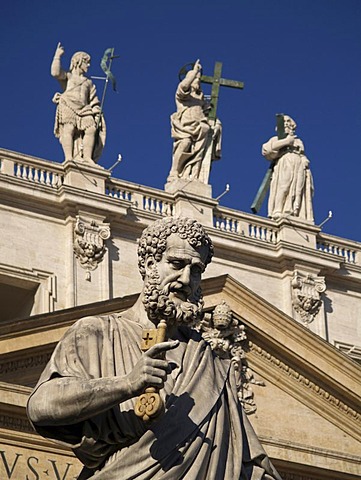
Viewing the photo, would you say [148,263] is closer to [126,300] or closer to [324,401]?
[126,300]

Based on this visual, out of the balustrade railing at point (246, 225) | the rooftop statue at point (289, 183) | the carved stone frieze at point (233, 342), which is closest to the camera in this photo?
the carved stone frieze at point (233, 342)

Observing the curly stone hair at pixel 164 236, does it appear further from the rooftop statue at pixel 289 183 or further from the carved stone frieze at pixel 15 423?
the rooftop statue at pixel 289 183

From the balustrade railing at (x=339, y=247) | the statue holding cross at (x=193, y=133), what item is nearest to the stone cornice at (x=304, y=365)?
the statue holding cross at (x=193, y=133)

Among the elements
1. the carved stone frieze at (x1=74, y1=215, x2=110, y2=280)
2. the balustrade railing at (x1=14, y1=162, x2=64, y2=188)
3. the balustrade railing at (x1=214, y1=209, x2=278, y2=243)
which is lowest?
the carved stone frieze at (x1=74, y1=215, x2=110, y2=280)

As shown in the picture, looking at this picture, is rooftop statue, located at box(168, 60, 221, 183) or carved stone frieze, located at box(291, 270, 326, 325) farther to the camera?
carved stone frieze, located at box(291, 270, 326, 325)

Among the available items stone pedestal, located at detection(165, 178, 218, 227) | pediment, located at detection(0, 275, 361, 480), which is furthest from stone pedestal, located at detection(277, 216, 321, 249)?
pediment, located at detection(0, 275, 361, 480)

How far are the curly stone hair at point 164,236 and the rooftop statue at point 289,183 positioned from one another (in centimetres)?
2952

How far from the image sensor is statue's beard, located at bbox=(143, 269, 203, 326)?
759cm

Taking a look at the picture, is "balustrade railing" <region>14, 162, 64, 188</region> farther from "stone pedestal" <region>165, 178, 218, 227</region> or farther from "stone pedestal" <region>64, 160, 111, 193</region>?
"stone pedestal" <region>165, 178, 218, 227</region>

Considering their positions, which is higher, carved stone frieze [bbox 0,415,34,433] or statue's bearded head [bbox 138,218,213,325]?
carved stone frieze [bbox 0,415,34,433]

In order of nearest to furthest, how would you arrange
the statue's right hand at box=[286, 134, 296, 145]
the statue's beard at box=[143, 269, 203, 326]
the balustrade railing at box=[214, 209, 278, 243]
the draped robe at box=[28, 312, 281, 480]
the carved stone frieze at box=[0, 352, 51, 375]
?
1. the draped robe at box=[28, 312, 281, 480]
2. the statue's beard at box=[143, 269, 203, 326]
3. the carved stone frieze at box=[0, 352, 51, 375]
4. the balustrade railing at box=[214, 209, 278, 243]
5. the statue's right hand at box=[286, 134, 296, 145]

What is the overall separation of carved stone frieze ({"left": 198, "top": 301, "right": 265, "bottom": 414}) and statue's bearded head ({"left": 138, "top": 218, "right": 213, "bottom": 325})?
24403mm

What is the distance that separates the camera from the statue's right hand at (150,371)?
23.1 ft

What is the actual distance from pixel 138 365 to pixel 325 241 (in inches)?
1226
